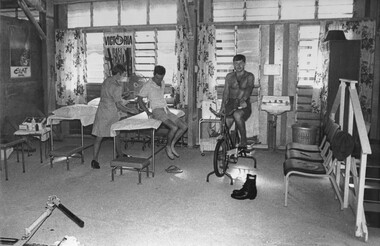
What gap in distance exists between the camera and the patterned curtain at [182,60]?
27.9 feet

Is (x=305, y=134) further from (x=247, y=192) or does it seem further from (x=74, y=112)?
(x=74, y=112)

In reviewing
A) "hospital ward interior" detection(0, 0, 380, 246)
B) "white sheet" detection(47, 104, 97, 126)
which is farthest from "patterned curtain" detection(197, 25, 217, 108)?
"white sheet" detection(47, 104, 97, 126)

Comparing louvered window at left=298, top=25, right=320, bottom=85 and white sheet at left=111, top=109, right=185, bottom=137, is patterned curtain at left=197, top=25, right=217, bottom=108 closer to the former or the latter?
louvered window at left=298, top=25, right=320, bottom=85

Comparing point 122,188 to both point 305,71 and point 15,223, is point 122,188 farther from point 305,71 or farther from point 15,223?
point 305,71

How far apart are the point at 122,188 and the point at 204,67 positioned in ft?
12.2

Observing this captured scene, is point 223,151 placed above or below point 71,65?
below

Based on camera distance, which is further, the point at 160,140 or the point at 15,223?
the point at 160,140

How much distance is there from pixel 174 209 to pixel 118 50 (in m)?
5.20

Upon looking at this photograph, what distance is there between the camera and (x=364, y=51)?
7.64m

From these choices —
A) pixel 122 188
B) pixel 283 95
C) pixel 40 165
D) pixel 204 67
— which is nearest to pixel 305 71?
pixel 283 95

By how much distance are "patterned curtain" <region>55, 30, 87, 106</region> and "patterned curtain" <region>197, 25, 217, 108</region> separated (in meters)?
2.83

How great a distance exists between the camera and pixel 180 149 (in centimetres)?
840

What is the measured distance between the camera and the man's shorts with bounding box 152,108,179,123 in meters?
6.81

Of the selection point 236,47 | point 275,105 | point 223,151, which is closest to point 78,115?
point 223,151
